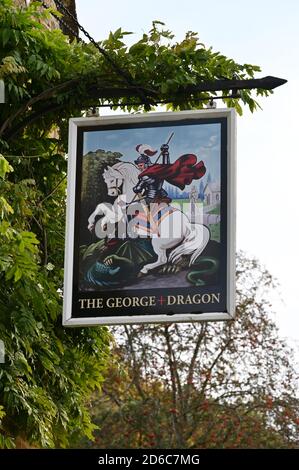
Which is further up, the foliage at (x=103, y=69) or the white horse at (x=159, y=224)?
the foliage at (x=103, y=69)

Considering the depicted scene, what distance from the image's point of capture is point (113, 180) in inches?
330

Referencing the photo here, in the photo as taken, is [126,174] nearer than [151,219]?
No

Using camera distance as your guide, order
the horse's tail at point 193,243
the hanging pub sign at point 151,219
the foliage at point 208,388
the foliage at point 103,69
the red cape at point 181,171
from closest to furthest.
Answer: the hanging pub sign at point 151,219
the horse's tail at point 193,243
the red cape at point 181,171
the foliage at point 103,69
the foliage at point 208,388

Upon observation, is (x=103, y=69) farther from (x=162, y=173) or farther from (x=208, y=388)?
(x=208, y=388)

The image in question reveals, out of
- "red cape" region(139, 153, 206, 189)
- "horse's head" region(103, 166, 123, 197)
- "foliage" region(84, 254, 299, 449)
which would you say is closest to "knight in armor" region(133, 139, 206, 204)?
"red cape" region(139, 153, 206, 189)

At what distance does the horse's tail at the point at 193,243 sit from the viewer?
314 inches

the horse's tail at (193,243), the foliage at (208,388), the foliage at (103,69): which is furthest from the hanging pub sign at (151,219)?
→ the foliage at (208,388)

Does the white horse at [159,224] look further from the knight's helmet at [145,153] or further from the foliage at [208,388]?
the foliage at [208,388]

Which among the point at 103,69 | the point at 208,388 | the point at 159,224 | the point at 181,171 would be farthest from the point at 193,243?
the point at 208,388

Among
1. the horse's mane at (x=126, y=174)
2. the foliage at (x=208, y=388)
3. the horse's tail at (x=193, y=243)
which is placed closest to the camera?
the horse's tail at (x=193, y=243)

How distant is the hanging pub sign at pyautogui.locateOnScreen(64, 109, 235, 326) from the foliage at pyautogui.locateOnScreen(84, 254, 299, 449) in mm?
13842

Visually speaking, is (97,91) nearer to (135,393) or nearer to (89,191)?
(89,191)

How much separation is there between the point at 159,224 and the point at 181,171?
1.28 feet

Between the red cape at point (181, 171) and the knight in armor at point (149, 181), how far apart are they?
27 millimetres
